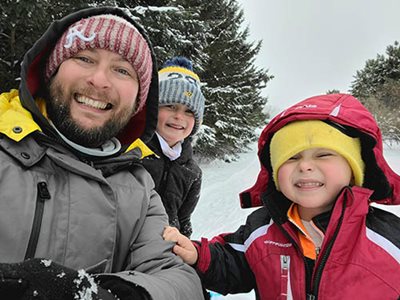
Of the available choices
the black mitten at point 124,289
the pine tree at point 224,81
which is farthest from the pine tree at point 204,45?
the black mitten at point 124,289

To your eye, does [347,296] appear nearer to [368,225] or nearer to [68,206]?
[368,225]

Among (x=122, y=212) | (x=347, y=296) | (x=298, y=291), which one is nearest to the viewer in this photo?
(x=122, y=212)

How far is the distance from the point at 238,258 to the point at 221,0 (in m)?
14.0

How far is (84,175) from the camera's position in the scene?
1.46 meters

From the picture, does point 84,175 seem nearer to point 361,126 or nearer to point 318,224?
point 318,224

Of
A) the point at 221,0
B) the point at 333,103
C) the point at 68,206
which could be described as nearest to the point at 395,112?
the point at 221,0

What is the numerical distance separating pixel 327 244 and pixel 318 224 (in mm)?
132

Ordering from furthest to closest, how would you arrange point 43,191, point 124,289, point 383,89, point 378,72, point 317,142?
1. point 378,72
2. point 383,89
3. point 317,142
4. point 43,191
5. point 124,289

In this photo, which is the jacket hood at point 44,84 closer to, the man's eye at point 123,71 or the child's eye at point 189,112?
the man's eye at point 123,71

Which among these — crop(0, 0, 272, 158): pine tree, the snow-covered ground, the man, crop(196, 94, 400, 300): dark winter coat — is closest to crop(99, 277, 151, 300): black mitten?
the man

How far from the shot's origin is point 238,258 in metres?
2.13

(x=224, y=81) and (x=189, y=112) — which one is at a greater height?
(x=224, y=81)

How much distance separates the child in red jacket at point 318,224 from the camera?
172 centimetres

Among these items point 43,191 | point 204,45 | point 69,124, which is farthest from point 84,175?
point 204,45
